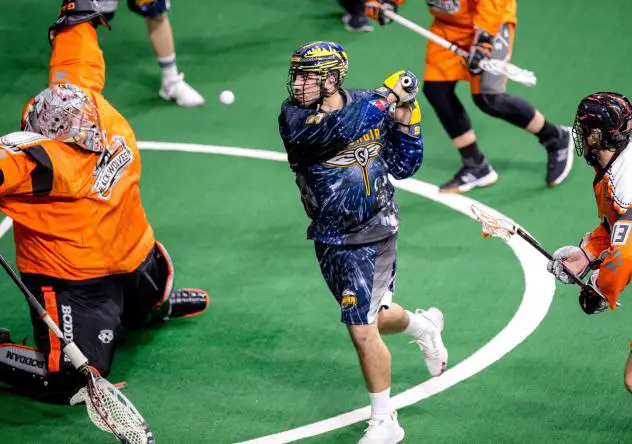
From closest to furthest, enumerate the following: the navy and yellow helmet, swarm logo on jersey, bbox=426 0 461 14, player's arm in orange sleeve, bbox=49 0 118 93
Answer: the navy and yellow helmet < player's arm in orange sleeve, bbox=49 0 118 93 < swarm logo on jersey, bbox=426 0 461 14

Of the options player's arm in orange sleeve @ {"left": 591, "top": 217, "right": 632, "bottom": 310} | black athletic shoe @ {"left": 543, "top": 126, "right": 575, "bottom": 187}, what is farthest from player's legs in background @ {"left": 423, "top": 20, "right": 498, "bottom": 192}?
player's arm in orange sleeve @ {"left": 591, "top": 217, "right": 632, "bottom": 310}

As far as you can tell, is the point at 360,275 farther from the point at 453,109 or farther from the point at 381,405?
the point at 453,109

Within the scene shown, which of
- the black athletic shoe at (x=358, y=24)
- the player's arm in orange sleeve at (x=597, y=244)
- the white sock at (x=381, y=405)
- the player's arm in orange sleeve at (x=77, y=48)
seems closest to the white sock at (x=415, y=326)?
the white sock at (x=381, y=405)

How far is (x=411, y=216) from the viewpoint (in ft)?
24.0

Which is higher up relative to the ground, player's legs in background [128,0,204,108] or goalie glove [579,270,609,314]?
goalie glove [579,270,609,314]

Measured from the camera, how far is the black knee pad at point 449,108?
7.55 meters

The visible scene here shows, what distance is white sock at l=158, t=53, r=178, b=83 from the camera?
29.3ft

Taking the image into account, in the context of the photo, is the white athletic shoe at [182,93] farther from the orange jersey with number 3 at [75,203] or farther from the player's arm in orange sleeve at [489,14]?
the orange jersey with number 3 at [75,203]

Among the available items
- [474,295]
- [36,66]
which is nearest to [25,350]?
[474,295]

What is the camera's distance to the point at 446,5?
7340 mm

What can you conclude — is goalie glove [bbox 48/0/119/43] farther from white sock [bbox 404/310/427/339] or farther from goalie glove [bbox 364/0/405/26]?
white sock [bbox 404/310/427/339]

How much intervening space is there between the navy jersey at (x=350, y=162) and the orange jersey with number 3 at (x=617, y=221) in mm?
892

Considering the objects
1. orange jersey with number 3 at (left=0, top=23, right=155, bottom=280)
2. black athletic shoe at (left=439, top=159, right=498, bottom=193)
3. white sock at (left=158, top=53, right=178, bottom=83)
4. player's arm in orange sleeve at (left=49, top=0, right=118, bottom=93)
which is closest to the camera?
orange jersey with number 3 at (left=0, top=23, right=155, bottom=280)

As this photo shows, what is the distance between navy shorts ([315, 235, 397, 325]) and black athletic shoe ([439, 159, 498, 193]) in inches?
96.4
